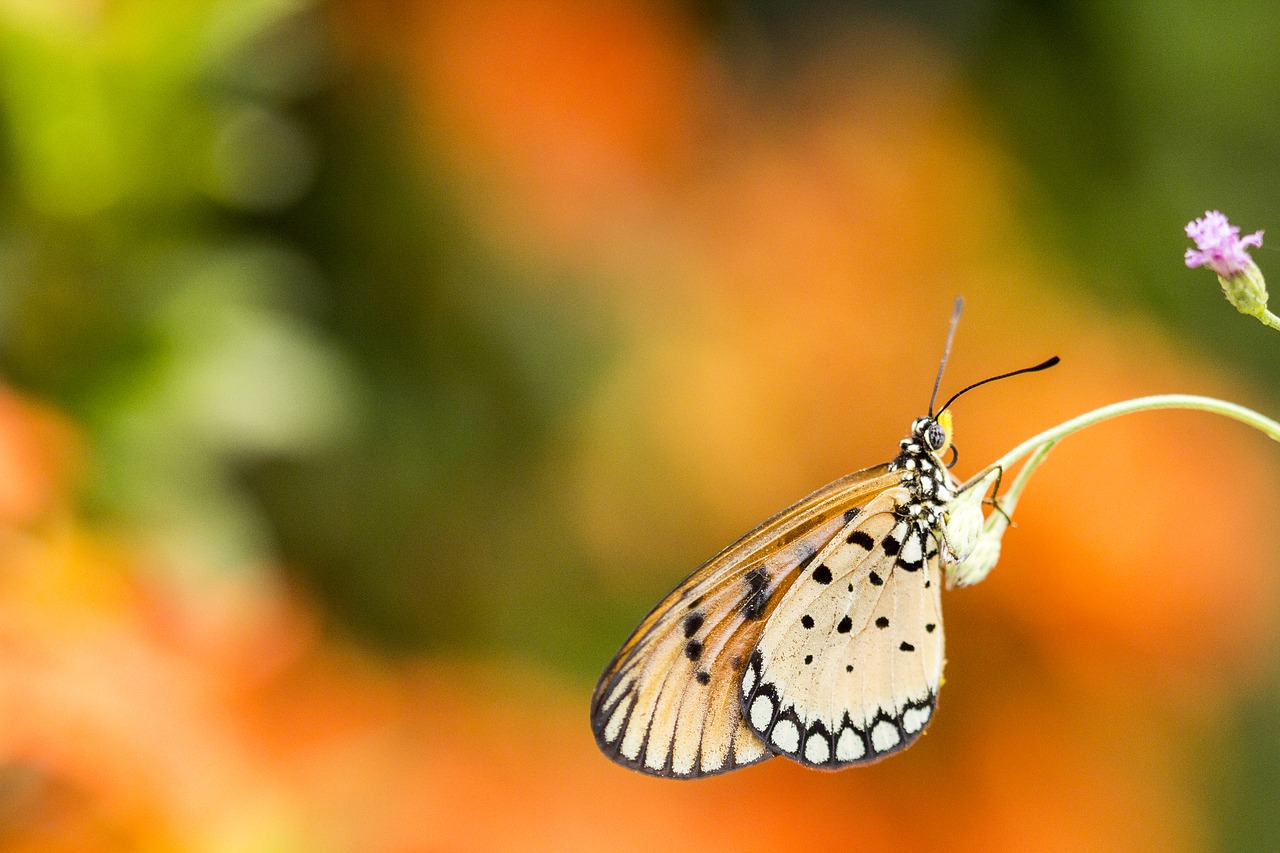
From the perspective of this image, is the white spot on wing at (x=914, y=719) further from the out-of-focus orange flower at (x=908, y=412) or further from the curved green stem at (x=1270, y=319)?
the out-of-focus orange flower at (x=908, y=412)

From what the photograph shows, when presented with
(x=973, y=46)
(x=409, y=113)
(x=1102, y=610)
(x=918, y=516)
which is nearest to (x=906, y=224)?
(x=973, y=46)

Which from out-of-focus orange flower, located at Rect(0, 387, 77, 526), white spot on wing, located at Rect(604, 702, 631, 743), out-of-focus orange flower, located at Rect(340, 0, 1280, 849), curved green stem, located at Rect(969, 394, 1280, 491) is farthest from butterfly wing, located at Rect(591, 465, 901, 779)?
out-of-focus orange flower, located at Rect(340, 0, 1280, 849)

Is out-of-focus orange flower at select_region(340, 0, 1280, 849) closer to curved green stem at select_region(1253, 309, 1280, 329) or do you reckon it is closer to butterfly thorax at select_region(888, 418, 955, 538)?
butterfly thorax at select_region(888, 418, 955, 538)

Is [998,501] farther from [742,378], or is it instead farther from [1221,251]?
[742,378]

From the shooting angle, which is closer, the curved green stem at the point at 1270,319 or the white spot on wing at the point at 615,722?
the curved green stem at the point at 1270,319

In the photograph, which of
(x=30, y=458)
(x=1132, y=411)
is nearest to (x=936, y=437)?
(x=1132, y=411)

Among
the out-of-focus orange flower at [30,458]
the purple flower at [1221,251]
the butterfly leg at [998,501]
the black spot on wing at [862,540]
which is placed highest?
the out-of-focus orange flower at [30,458]

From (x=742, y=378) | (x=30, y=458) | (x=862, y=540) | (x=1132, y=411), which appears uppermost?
(x=742, y=378)

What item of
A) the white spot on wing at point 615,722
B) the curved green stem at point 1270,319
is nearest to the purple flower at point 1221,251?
the curved green stem at point 1270,319
